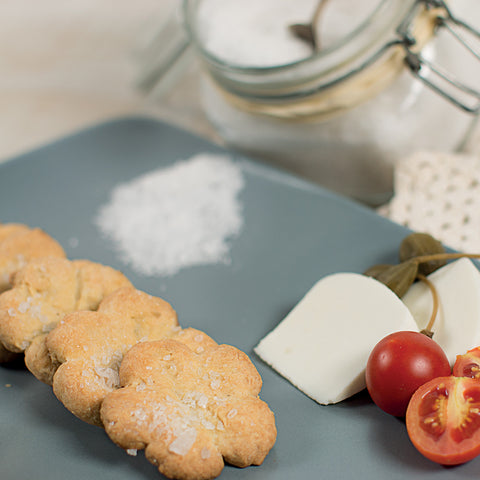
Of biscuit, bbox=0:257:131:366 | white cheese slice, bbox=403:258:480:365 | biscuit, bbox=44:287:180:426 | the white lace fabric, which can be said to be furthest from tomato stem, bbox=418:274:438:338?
biscuit, bbox=0:257:131:366

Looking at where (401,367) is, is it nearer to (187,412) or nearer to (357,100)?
(187,412)

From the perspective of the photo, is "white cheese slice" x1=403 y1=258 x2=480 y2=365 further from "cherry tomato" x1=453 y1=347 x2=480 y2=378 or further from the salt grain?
the salt grain

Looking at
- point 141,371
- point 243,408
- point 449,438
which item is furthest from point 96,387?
point 449,438

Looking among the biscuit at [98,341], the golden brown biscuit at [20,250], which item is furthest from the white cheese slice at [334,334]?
the golden brown biscuit at [20,250]

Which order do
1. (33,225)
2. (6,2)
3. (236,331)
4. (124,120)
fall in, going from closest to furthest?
(236,331), (33,225), (124,120), (6,2)

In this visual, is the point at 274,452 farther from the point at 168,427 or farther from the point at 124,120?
the point at 124,120

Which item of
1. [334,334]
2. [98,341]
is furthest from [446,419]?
[98,341]
